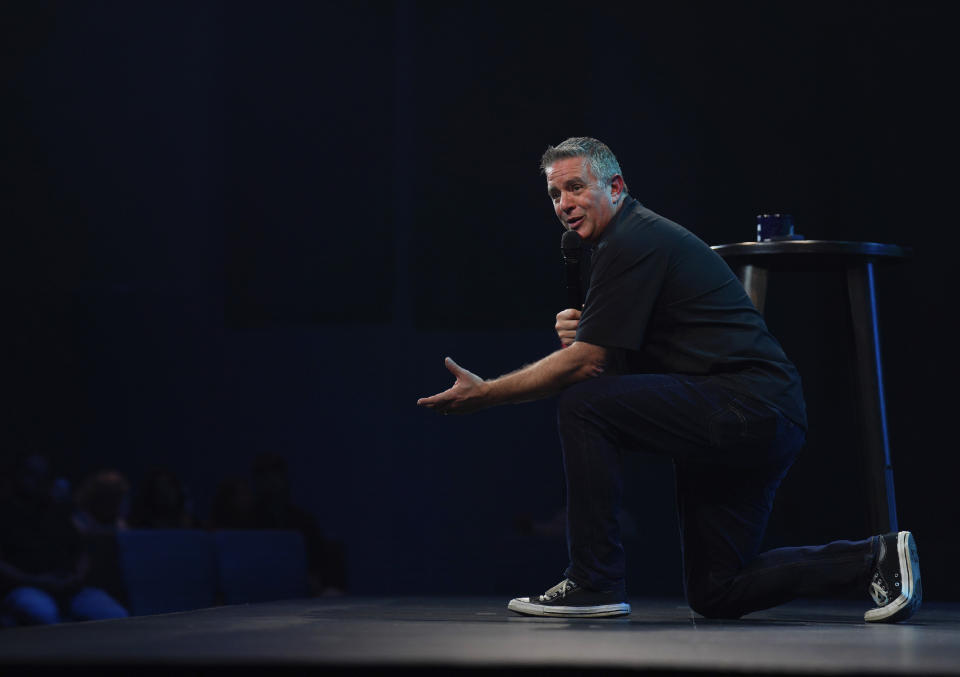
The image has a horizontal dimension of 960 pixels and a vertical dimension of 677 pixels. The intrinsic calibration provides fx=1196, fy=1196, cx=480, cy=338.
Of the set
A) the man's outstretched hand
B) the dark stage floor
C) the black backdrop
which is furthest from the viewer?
the black backdrop

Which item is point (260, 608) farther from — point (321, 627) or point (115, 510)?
point (115, 510)

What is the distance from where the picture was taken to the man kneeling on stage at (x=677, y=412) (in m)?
2.27

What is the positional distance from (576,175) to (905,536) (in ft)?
3.17

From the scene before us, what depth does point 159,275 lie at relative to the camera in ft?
19.8

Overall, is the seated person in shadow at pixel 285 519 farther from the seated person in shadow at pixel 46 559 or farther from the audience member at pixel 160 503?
the seated person in shadow at pixel 46 559

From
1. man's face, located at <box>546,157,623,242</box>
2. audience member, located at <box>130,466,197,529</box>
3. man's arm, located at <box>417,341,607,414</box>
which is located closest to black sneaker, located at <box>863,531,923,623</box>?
man's arm, located at <box>417,341,607,414</box>

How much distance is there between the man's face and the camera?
2494 millimetres

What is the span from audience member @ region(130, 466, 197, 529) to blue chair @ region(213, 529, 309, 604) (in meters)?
0.98

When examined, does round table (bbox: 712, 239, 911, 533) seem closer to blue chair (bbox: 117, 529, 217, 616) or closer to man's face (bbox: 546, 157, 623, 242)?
man's face (bbox: 546, 157, 623, 242)

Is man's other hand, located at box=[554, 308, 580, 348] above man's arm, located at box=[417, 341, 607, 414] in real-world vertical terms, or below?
above

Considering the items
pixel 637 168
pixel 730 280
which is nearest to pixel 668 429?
pixel 730 280

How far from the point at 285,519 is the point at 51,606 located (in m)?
1.09

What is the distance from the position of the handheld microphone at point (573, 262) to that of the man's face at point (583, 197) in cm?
3

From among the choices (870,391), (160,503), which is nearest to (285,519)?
(160,503)
